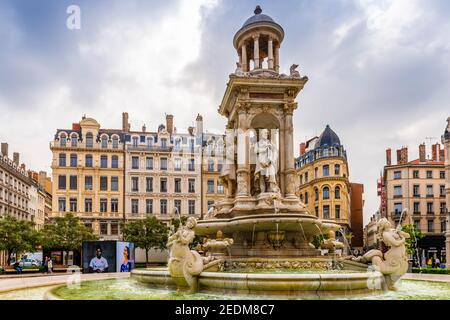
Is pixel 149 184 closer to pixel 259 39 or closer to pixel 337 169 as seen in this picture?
pixel 337 169

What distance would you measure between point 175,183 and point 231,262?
57739 millimetres

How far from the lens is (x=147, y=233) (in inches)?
2363

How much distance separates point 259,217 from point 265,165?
336 cm

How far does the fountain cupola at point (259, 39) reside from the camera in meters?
21.8

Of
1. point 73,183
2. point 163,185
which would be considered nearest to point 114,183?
point 73,183

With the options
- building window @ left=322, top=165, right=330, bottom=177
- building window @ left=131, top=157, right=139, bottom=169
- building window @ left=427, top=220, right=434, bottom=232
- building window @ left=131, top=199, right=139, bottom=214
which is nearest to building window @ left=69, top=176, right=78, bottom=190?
building window @ left=131, top=157, right=139, bottom=169

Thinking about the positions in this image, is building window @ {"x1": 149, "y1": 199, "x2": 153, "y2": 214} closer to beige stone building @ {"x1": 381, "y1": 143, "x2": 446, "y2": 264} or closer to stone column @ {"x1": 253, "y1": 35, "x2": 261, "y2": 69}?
beige stone building @ {"x1": 381, "y1": 143, "x2": 446, "y2": 264}

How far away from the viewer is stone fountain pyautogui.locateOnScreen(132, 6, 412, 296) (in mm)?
12469

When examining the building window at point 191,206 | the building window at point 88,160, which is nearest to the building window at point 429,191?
the building window at point 191,206

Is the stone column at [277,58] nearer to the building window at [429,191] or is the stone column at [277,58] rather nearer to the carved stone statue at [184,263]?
the carved stone statue at [184,263]

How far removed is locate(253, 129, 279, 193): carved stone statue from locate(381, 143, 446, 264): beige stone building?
189 ft

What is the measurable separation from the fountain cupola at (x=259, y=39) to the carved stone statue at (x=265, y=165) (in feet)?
11.1

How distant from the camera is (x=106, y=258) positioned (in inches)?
1190
